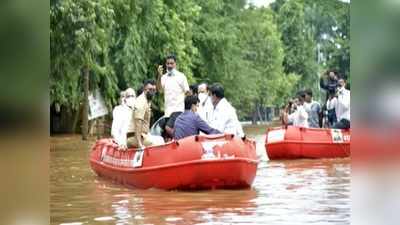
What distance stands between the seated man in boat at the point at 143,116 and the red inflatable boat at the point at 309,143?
19.7ft

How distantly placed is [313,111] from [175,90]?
6678 mm

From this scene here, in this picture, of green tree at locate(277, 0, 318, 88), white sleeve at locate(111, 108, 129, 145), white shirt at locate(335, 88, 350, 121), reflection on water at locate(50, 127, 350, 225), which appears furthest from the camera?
green tree at locate(277, 0, 318, 88)

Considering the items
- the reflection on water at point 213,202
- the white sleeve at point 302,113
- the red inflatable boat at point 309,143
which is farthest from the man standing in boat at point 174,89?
the white sleeve at point 302,113

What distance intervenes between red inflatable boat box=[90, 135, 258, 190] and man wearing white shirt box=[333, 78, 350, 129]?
4490 millimetres

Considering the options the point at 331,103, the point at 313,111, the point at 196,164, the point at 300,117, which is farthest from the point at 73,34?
the point at 196,164

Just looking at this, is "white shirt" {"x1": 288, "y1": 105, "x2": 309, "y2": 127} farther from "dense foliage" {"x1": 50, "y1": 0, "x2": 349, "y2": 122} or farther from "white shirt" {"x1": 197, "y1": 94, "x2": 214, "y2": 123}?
"white shirt" {"x1": 197, "y1": 94, "x2": 214, "y2": 123}

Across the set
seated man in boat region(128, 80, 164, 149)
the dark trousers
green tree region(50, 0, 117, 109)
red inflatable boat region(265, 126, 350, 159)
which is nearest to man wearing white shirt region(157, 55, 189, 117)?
seated man in boat region(128, 80, 164, 149)

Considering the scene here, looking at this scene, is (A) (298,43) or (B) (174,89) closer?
(B) (174,89)

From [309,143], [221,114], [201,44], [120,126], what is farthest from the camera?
[201,44]

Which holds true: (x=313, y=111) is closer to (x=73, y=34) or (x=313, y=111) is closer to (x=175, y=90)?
(x=73, y=34)

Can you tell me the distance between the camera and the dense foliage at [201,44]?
692 inches

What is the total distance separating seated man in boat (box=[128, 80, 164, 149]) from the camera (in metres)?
9.97

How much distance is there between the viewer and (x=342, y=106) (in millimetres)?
14266

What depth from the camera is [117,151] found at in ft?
34.7
